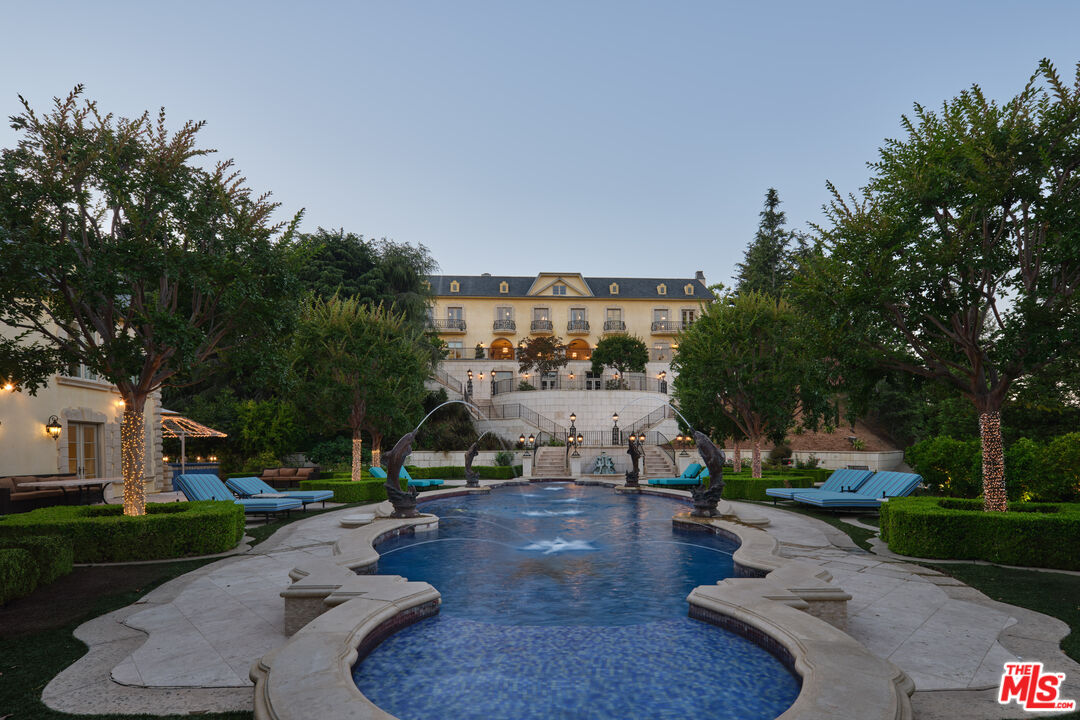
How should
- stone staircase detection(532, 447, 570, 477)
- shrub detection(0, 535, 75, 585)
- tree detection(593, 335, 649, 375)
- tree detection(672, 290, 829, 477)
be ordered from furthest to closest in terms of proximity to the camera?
tree detection(593, 335, 649, 375), stone staircase detection(532, 447, 570, 477), tree detection(672, 290, 829, 477), shrub detection(0, 535, 75, 585)

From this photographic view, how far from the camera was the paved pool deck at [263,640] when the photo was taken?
5.04 meters

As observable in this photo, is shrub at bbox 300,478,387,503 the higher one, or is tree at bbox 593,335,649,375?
tree at bbox 593,335,649,375

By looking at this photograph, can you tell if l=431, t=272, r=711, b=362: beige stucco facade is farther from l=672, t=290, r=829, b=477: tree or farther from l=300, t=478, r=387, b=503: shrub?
l=672, t=290, r=829, b=477: tree

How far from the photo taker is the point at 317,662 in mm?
5027

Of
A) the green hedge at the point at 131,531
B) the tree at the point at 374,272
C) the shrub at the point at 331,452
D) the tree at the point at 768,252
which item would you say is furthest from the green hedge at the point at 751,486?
the tree at the point at 768,252

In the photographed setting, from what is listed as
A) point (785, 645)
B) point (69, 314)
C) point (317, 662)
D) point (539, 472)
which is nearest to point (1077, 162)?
point (785, 645)

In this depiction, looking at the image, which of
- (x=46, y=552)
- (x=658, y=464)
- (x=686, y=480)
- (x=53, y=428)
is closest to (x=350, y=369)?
(x=53, y=428)

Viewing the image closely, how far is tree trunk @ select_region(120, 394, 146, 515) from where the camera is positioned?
12.1 meters

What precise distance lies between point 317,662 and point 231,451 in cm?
3115

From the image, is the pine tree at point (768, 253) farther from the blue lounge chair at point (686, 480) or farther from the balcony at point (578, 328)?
the blue lounge chair at point (686, 480)

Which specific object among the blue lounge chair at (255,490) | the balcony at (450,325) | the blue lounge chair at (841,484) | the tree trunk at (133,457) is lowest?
the blue lounge chair at (841,484)

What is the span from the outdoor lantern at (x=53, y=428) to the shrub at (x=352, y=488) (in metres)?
7.39

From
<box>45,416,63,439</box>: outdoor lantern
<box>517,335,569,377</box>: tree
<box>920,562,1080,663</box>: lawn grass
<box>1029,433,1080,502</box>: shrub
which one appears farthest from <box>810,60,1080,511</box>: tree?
<box>517,335,569,377</box>: tree

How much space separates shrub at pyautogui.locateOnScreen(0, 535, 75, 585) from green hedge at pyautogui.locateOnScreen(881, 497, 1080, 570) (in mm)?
14554
